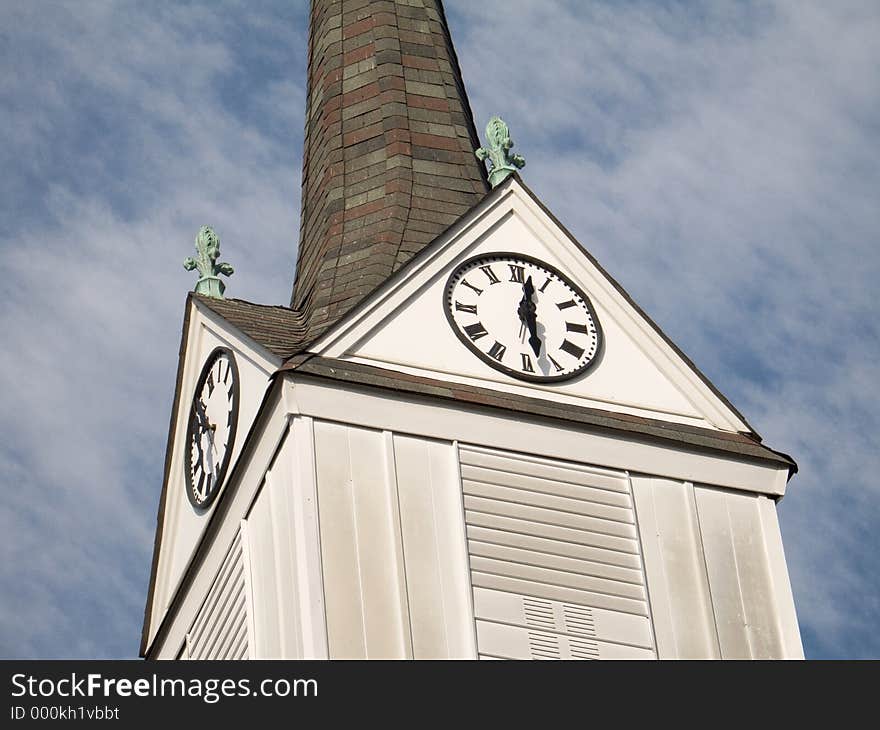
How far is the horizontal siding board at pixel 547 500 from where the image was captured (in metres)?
33.2

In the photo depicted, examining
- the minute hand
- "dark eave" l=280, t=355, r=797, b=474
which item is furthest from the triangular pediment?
the minute hand

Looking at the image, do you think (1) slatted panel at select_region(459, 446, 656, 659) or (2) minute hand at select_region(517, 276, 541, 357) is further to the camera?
(2) minute hand at select_region(517, 276, 541, 357)

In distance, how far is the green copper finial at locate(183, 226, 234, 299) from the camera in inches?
1443

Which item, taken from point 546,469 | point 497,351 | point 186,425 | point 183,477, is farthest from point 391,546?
point 186,425

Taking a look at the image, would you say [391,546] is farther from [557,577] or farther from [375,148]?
[375,148]

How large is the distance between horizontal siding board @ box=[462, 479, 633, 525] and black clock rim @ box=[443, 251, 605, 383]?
1.34 meters

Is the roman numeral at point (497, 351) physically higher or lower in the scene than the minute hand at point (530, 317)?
lower

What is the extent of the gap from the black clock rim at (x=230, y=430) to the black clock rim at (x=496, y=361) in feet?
7.29

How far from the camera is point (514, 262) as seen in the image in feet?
116

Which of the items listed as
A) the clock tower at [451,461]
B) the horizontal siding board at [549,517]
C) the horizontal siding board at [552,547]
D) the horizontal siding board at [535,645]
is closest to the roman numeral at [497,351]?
the clock tower at [451,461]

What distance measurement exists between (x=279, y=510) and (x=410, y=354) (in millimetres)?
2224

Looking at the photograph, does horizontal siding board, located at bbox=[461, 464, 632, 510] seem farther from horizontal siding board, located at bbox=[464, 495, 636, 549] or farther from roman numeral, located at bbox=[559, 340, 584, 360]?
roman numeral, located at bbox=[559, 340, 584, 360]

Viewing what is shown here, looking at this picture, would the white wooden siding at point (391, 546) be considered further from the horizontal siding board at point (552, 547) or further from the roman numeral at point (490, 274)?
the roman numeral at point (490, 274)

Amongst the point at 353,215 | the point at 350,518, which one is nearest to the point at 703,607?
the point at 350,518
